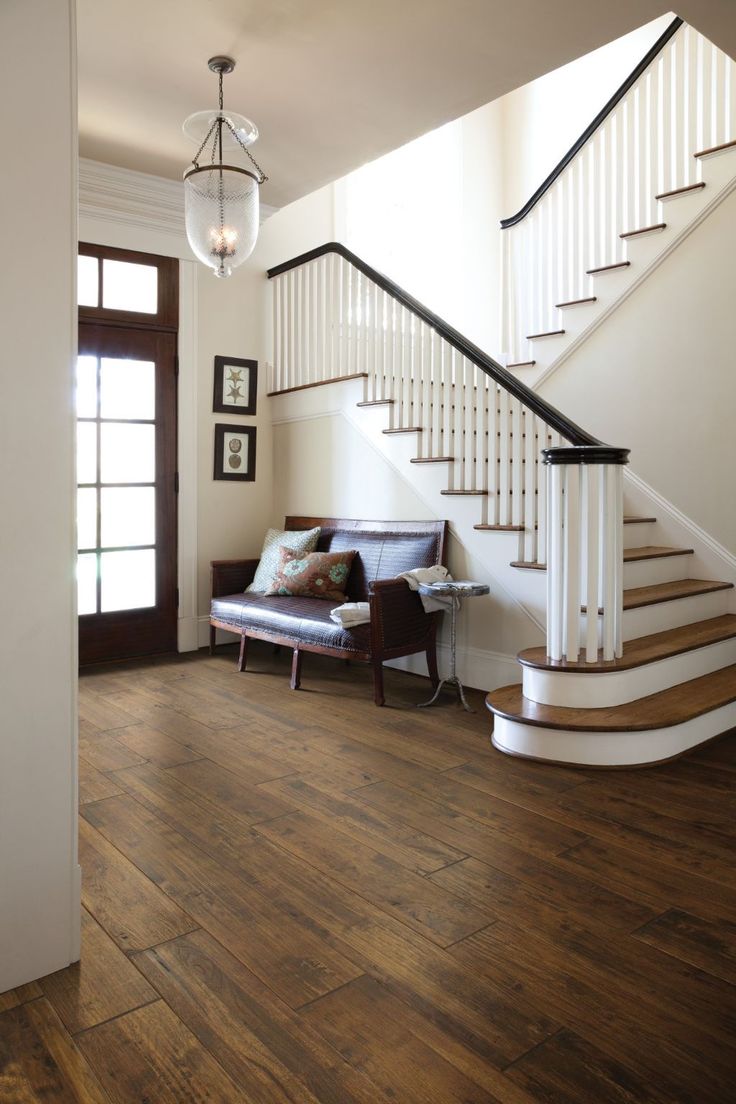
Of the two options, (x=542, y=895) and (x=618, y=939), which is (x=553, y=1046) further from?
(x=542, y=895)

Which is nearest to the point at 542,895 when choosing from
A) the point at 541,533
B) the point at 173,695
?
the point at 541,533

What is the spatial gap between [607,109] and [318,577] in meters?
3.36

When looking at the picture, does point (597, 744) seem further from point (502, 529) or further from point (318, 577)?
point (318, 577)

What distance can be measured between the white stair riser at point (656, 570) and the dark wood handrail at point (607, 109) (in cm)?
258

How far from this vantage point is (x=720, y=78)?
172 inches

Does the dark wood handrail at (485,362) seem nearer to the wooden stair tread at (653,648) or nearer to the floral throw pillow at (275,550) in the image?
the wooden stair tread at (653,648)

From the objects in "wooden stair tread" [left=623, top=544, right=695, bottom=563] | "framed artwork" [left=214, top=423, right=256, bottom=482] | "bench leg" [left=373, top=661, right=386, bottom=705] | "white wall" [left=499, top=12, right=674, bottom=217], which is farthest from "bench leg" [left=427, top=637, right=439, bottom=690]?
"white wall" [left=499, top=12, right=674, bottom=217]

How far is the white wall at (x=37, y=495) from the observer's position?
165 cm

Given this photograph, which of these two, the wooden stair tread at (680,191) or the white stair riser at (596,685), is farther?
the wooden stair tread at (680,191)

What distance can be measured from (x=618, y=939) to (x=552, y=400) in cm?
400

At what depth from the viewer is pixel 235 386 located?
5.53 meters

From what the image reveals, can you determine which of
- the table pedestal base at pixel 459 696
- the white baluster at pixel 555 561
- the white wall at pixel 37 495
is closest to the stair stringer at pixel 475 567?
the table pedestal base at pixel 459 696

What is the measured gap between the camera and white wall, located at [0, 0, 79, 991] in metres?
1.65

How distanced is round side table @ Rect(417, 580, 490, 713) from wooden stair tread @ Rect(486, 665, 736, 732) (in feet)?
1.39
